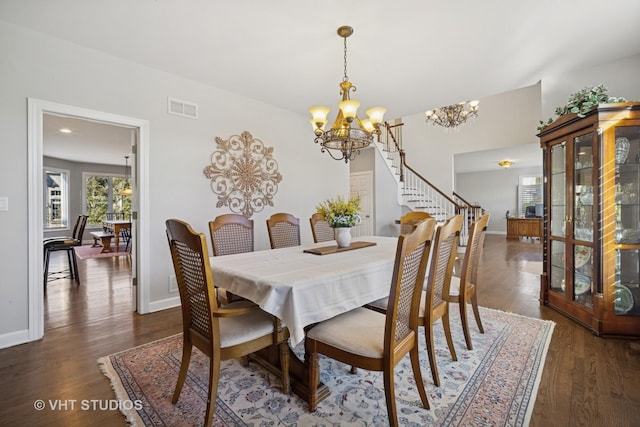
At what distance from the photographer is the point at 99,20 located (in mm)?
2314

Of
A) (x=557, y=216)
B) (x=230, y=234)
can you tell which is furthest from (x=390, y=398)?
(x=557, y=216)

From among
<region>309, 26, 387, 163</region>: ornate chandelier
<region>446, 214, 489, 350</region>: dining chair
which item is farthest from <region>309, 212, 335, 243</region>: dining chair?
<region>446, 214, 489, 350</region>: dining chair

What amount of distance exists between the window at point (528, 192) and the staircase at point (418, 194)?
414 centimetres

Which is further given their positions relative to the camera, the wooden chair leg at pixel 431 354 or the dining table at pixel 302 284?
the wooden chair leg at pixel 431 354

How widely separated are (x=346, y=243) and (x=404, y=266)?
3.69 ft

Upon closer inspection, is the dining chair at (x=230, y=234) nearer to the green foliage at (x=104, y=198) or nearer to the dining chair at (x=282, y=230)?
the dining chair at (x=282, y=230)

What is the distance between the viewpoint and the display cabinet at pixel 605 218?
7.95 ft

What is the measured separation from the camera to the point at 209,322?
4.63ft

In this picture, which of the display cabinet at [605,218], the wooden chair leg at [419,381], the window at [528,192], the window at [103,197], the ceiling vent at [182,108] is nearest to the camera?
the wooden chair leg at [419,381]

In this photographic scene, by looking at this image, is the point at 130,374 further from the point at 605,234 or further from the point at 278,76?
the point at 605,234

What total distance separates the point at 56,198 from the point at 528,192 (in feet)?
48.4

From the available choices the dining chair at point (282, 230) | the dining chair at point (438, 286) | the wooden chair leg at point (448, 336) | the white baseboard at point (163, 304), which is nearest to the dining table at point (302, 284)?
the dining chair at point (438, 286)

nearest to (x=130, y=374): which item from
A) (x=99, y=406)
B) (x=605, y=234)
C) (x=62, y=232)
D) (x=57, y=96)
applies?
(x=99, y=406)

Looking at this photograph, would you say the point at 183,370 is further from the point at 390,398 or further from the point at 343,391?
the point at 390,398
